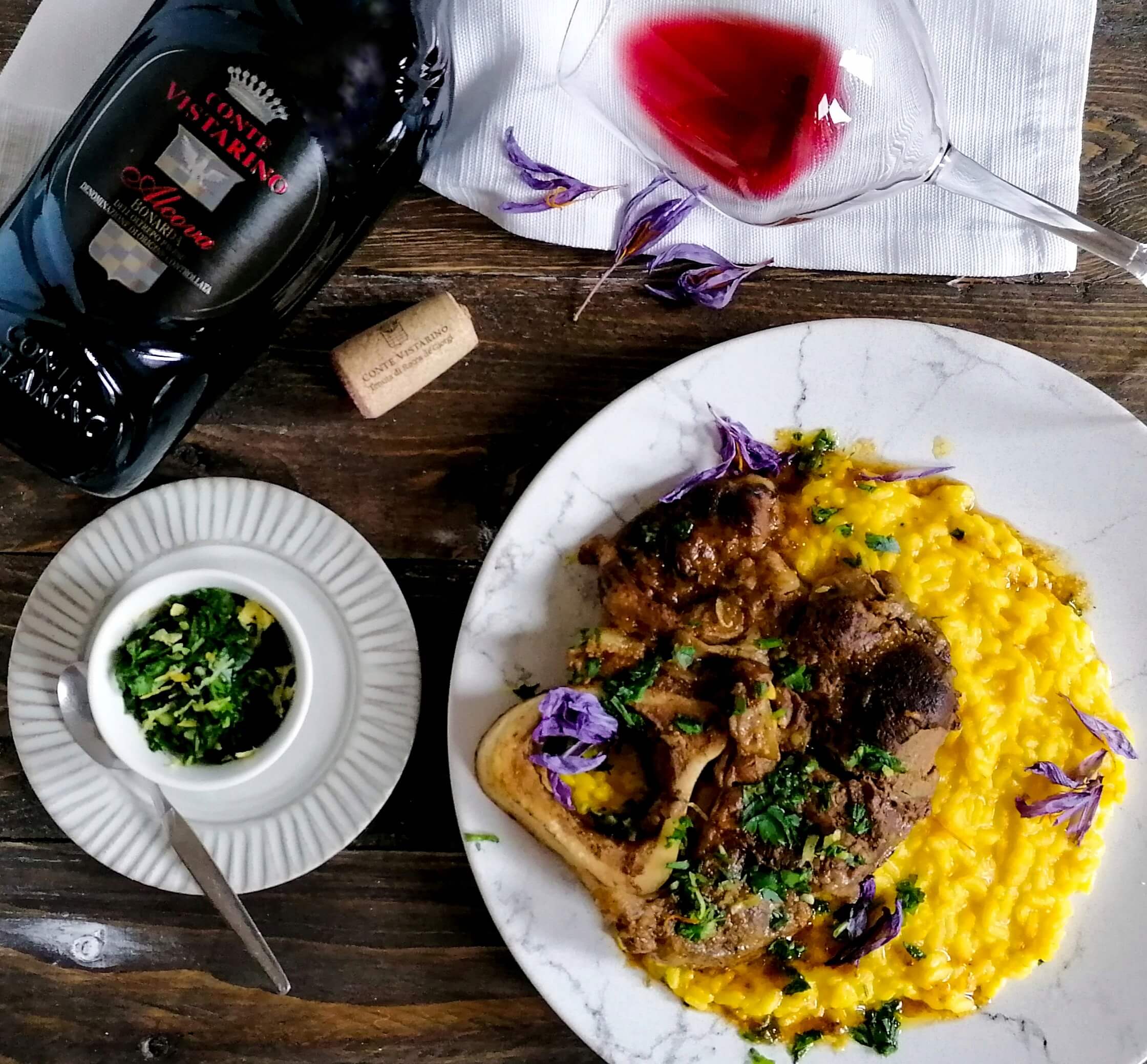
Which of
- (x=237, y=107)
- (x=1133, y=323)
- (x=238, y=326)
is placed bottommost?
(x=1133, y=323)

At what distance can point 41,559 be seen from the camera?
2.58 meters

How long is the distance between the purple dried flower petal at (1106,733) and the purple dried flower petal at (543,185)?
5.28 feet

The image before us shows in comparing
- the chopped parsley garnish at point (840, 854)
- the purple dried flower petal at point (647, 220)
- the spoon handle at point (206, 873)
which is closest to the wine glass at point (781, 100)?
the purple dried flower petal at point (647, 220)

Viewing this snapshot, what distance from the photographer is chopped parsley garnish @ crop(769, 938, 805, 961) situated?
2.38 m

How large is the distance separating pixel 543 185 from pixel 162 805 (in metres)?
1.66

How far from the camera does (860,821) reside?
2217 millimetres

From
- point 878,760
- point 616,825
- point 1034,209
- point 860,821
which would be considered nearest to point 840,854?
point 860,821

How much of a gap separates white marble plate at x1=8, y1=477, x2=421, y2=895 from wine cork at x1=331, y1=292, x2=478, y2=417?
0.97 ft

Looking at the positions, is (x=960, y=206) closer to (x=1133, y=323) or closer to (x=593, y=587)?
(x=1133, y=323)

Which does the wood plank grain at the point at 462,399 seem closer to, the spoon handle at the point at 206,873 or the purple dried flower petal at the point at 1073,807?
the spoon handle at the point at 206,873

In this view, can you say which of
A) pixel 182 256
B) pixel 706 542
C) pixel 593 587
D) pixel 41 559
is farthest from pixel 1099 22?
pixel 41 559

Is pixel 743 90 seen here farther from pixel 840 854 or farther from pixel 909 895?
pixel 909 895

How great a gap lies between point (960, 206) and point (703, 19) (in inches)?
33.7

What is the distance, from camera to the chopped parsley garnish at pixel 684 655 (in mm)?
2289
